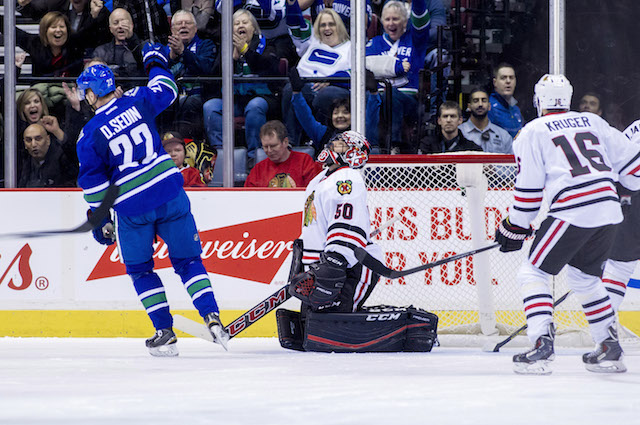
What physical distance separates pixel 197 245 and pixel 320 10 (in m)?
1.99

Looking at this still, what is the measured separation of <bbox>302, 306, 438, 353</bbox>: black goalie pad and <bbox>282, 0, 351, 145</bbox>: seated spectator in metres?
1.56

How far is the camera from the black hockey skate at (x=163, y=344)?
3896 millimetres

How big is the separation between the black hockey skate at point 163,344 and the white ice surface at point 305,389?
9 cm

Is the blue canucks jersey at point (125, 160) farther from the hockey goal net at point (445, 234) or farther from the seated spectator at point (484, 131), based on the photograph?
the seated spectator at point (484, 131)

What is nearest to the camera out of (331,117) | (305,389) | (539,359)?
(305,389)

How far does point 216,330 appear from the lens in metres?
3.94

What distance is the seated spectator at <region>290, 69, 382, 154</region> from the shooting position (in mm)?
5246

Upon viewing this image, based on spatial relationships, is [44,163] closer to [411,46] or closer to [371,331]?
[411,46]

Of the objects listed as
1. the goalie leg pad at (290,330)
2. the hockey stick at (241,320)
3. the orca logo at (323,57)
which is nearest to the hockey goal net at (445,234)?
the hockey stick at (241,320)

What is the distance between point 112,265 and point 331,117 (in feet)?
4.78

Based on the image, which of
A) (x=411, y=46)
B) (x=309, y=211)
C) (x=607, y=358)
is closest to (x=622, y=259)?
(x=607, y=358)

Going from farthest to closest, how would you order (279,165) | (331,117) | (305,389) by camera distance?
(331,117), (279,165), (305,389)

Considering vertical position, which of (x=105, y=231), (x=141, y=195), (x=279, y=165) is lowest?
(x=105, y=231)

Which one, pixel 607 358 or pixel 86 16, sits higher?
pixel 86 16
